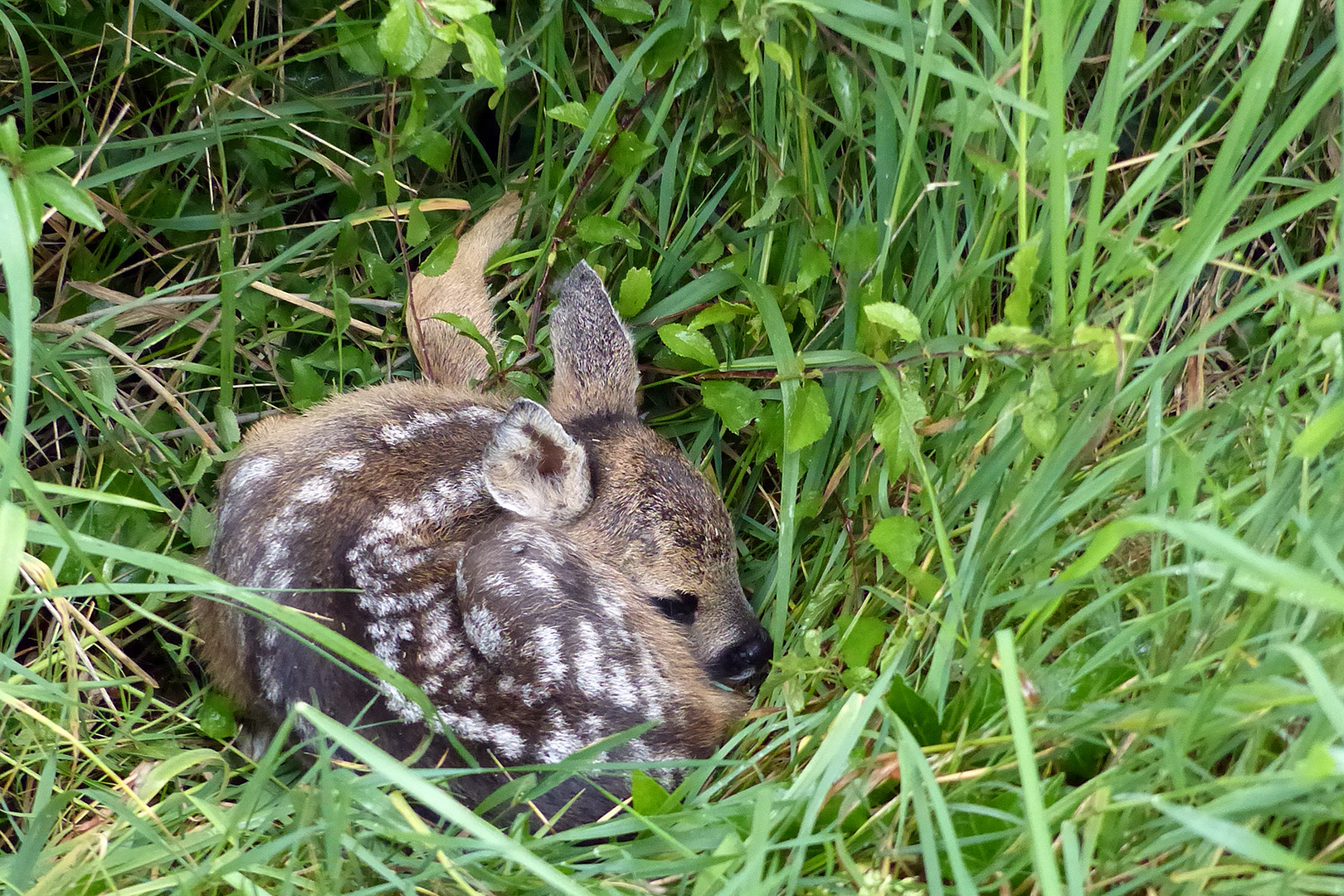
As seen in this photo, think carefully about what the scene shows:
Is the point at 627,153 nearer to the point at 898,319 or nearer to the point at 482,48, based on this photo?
the point at 482,48

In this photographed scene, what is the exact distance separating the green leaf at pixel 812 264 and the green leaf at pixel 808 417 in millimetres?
289

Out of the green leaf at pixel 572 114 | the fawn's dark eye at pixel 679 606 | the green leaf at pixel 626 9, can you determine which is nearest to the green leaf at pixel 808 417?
the fawn's dark eye at pixel 679 606

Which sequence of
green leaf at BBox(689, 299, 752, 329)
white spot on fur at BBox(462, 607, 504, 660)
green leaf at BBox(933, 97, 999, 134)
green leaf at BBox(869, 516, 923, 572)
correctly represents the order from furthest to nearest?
green leaf at BBox(689, 299, 752, 329) → white spot on fur at BBox(462, 607, 504, 660) → green leaf at BBox(869, 516, 923, 572) → green leaf at BBox(933, 97, 999, 134)

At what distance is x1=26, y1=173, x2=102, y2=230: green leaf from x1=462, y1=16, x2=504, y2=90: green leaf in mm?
885

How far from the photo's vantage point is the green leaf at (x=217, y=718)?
9.59ft

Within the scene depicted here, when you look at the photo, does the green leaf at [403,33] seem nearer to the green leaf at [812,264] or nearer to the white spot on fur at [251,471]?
the green leaf at [812,264]

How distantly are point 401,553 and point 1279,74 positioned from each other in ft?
8.48

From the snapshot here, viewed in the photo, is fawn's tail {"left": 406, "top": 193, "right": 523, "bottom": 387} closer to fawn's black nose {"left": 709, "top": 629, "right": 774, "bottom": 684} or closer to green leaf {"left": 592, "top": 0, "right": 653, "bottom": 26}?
green leaf {"left": 592, "top": 0, "right": 653, "bottom": 26}

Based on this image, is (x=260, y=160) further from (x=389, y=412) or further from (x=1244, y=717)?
(x=1244, y=717)

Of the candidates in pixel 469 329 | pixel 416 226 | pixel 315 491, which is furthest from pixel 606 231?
pixel 315 491

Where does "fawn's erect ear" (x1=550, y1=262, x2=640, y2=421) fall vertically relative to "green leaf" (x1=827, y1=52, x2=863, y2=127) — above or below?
below

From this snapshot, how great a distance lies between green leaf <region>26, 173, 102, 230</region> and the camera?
227 cm

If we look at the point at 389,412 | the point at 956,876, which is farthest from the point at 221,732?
the point at 956,876

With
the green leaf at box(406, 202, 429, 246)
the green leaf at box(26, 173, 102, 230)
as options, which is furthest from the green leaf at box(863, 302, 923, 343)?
the green leaf at box(26, 173, 102, 230)
